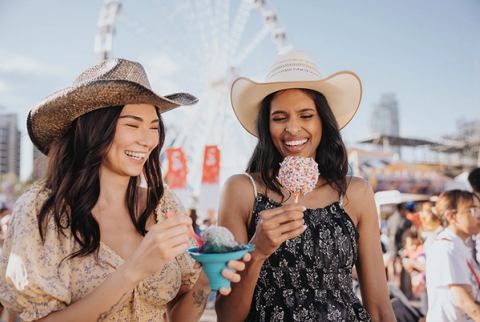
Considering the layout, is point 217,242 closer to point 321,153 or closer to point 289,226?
point 289,226

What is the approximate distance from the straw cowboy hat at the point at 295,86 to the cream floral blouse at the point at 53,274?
974 millimetres

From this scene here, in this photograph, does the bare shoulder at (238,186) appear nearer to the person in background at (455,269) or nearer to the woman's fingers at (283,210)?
the woman's fingers at (283,210)

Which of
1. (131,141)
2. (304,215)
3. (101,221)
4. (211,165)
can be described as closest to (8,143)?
(211,165)

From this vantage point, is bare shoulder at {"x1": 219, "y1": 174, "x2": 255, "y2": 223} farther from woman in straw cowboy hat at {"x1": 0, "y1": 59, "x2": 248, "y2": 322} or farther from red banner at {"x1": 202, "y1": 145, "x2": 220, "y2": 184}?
red banner at {"x1": 202, "y1": 145, "x2": 220, "y2": 184}

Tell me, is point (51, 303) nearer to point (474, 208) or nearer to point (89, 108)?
point (89, 108)

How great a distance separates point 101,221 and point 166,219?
45 centimetres

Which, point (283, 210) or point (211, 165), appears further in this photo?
point (211, 165)

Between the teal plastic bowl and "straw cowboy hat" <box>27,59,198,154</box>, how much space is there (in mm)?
700

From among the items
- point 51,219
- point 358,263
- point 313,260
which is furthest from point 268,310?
point 51,219

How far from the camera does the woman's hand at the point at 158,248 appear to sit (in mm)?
1447

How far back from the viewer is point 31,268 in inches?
58.6

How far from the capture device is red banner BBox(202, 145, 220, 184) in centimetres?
1054

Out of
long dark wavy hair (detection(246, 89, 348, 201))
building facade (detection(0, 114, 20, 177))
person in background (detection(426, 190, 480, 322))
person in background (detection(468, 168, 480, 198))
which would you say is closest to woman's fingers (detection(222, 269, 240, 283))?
long dark wavy hair (detection(246, 89, 348, 201))

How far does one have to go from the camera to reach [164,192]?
2061mm
